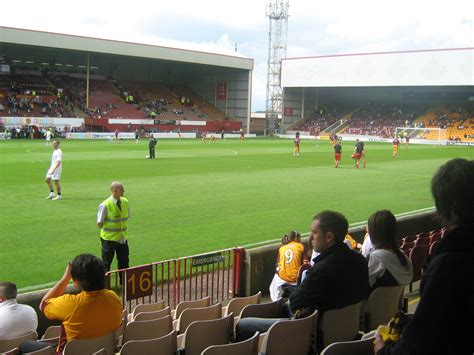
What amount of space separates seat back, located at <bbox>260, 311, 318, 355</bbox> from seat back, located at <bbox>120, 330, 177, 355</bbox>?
28.2 inches

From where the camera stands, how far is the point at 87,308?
13.2 feet

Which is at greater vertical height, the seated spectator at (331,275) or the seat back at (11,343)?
the seated spectator at (331,275)

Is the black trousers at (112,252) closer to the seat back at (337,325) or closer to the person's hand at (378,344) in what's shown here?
the seat back at (337,325)

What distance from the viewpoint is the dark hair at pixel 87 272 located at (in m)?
4.04

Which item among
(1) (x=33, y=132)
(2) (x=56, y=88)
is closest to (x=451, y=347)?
(1) (x=33, y=132)

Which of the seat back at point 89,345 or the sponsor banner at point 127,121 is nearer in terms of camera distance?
the seat back at point 89,345

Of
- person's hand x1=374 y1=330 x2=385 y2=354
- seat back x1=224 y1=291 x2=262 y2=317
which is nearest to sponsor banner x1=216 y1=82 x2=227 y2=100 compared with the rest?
→ seat back x1=224 y1=291 x2=262 y2=317

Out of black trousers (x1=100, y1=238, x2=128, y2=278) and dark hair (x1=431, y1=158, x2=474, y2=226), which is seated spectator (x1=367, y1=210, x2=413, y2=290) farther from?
black trousers (x1=100, y1=238, x2=128, y2=278)

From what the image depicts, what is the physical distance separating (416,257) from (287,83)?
226 feet

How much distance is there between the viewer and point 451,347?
2113 mm

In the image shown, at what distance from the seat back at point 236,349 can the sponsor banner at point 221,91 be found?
236ft

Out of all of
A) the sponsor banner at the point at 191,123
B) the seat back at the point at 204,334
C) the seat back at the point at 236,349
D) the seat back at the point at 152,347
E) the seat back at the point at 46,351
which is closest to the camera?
the seat back at the point at 236,349

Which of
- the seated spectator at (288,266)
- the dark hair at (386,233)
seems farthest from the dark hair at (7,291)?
the dark hair at (386,233)

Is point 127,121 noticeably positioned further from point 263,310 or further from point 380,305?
point 380,305
